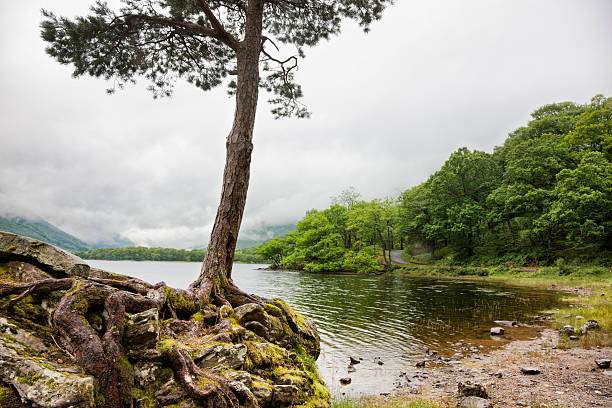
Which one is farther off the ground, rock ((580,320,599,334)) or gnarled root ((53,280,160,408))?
gnarled root ((53,280,160,408))

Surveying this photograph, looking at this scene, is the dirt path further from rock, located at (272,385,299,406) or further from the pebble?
rock, located at (272,385,299,406)

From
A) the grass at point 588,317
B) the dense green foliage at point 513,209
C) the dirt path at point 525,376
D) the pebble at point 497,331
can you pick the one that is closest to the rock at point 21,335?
the dirt path at point 525,376

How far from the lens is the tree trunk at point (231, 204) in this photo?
6945 mm

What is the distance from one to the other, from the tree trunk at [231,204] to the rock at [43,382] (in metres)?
3.63

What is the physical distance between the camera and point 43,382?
2621 millimetres

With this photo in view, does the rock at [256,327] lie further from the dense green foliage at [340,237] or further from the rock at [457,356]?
the dense green foliage at [340,237]

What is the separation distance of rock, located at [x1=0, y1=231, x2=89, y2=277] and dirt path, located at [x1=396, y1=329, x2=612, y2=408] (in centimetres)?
778

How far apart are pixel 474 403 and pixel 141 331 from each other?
6.51 meters

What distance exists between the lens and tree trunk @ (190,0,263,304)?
273 inches

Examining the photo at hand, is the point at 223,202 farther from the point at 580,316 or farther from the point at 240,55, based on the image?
the point at 580,316

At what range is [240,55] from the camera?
830cm

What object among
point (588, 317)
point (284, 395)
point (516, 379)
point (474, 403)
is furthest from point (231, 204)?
point (588, 317)

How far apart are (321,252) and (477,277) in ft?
94.5

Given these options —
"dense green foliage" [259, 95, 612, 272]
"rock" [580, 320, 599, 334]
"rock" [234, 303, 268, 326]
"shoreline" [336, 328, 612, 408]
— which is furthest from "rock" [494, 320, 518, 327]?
"dense green foliage" [259, 95, 612, 272]
